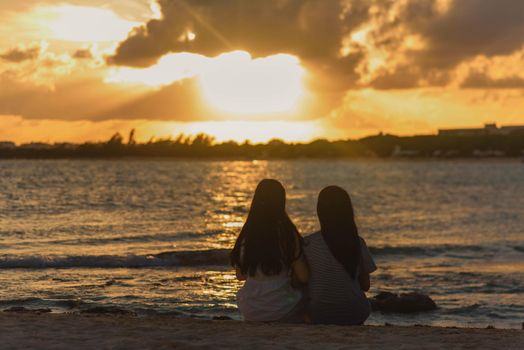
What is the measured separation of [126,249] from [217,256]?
13.5ft

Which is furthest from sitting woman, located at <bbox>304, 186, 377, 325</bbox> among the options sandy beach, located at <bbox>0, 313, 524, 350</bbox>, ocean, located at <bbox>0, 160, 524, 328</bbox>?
ocean, located at <bbox>0, 160, 524, 328</bbox>

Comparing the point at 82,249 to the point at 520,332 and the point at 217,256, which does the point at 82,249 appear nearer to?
the point at 217,256

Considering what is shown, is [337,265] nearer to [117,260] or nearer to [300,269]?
[300,269]

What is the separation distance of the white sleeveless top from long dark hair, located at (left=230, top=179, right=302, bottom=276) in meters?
0.14

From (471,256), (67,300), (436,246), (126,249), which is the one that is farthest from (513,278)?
(126,249)

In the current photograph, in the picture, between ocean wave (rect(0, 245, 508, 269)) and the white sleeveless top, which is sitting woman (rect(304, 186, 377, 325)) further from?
ocean wave (rect(0, 245, 508, 269))

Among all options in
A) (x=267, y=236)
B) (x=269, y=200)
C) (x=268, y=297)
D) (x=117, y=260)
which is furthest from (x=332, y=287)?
(x=117, y=260)

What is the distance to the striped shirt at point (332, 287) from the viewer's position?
9.38 meters

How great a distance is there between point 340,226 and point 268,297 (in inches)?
54.8

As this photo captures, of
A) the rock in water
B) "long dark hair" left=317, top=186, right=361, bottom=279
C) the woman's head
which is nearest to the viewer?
the woman's head

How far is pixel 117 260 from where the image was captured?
24328 mm

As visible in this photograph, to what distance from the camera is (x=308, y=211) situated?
5388 cm

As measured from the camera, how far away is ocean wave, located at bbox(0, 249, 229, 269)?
918 inches

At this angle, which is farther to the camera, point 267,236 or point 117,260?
point 117,260
